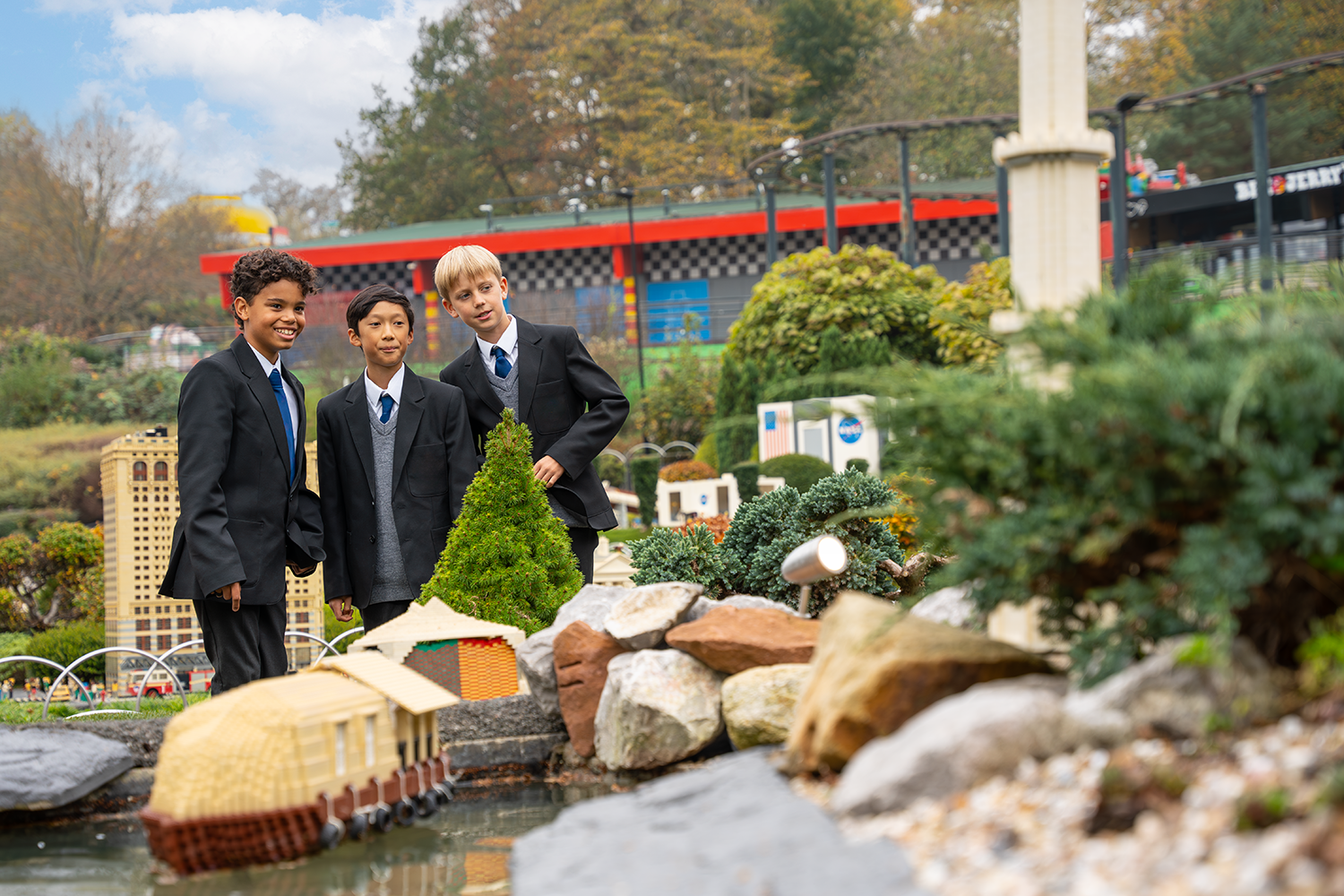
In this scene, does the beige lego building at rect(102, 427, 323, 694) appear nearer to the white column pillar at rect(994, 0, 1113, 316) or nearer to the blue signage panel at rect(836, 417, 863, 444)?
the blue signage panel at rect(836, 417, 863, 444)

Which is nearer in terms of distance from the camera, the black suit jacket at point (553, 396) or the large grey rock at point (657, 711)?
the large grey rock at point (657, 711)

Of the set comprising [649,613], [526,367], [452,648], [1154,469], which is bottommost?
[452,648]

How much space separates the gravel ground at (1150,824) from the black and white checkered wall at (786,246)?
30549 mm

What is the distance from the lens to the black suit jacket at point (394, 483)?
4.79m

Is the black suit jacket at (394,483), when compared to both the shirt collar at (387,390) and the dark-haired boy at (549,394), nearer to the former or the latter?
the shirt collar at (387,390)

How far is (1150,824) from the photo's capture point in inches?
78.0

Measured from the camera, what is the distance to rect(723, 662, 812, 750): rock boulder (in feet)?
11.7

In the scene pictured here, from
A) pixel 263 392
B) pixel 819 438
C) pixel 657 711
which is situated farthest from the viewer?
pixel 819 438

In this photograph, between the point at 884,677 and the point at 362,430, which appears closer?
the point at 884,677

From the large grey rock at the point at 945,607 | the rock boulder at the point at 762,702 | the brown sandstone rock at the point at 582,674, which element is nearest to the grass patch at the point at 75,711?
the brown sandstone rock at the point at 582,674

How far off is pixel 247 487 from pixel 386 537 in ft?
2.32

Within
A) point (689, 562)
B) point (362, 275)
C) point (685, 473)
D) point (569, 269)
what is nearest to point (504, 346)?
point (689, 562)

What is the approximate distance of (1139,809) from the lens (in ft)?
6.68

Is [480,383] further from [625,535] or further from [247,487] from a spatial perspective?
[625,535]
